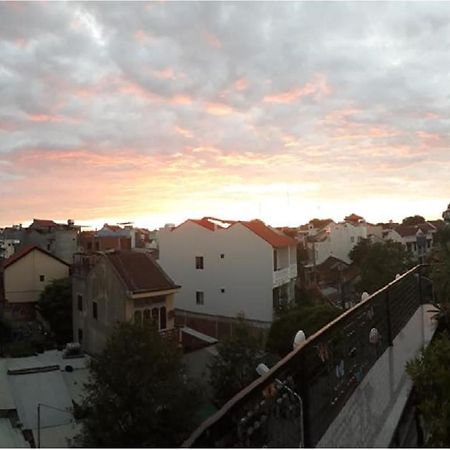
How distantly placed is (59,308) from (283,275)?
390 inches

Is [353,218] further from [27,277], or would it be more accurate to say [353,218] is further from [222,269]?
[27,277]

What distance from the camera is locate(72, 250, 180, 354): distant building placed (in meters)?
16.0

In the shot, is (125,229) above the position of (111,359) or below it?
above

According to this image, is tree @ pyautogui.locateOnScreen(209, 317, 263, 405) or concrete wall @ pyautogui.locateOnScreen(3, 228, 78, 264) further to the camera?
concrete wall @ pyautogui.locateOnScreen(3, 228, 78, 264)

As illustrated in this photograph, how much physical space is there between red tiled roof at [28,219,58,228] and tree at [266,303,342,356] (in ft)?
67.8

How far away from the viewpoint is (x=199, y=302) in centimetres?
2388

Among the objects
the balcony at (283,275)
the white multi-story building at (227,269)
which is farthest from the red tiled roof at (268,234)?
the balcony at (283,275)

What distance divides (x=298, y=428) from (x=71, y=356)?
16.6 meters

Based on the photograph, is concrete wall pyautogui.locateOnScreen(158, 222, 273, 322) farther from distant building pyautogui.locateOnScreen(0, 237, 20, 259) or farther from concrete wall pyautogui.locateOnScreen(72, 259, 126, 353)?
distant building pyautogui.locateOnScreen(0, 237, 20, 259)

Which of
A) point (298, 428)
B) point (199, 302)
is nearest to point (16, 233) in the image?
point (199, 302)

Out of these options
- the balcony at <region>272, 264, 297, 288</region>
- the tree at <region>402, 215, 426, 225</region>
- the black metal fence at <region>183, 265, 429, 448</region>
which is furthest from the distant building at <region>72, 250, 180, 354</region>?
the tree at <region>402, 215, 426, 225</region>

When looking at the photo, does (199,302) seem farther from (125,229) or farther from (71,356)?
(125,229)

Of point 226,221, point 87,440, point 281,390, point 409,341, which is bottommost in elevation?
point 87,440

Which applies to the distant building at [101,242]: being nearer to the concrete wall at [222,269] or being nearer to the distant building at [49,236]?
the distant building at [49,236]
